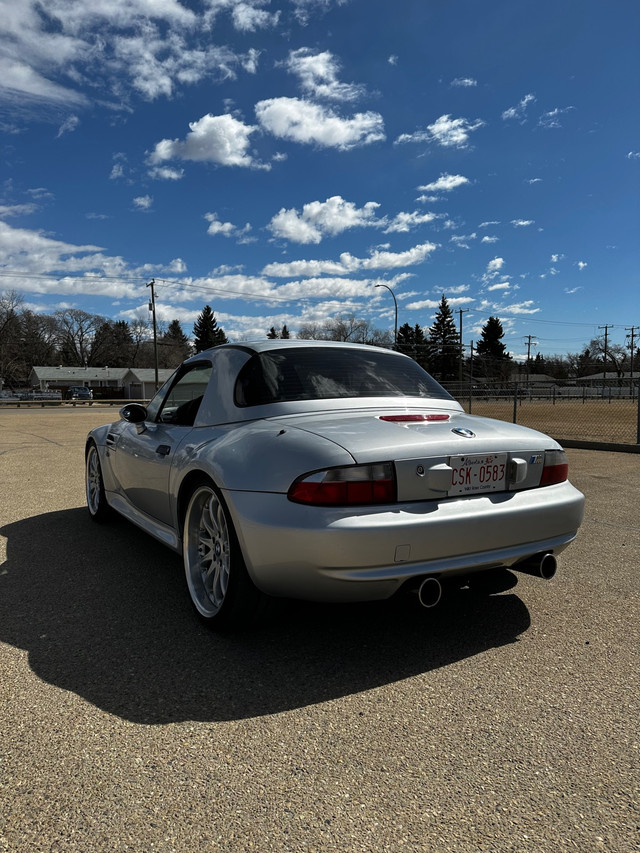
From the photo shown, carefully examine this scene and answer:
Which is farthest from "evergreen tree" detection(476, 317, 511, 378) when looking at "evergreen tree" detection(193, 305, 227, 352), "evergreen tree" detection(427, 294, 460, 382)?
"evergreen tree" detection(193, 305, 227, 352)

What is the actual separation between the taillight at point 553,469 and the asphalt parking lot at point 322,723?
30.2 inches

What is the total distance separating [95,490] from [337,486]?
3.74 meters

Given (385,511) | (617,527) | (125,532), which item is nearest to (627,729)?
(385,511)

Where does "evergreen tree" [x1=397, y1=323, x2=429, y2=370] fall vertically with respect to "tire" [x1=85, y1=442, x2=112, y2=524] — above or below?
above

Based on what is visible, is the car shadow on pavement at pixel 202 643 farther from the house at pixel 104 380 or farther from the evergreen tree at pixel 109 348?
the evergreen tree at pixel 109 348

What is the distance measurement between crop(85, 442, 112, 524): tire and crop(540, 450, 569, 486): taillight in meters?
3.78

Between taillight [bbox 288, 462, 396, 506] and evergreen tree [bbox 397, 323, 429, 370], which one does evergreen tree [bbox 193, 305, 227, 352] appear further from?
taillight [bbox 288, 462, 396, 506]

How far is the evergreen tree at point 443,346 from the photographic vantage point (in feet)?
317

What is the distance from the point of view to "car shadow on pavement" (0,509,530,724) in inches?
95.9

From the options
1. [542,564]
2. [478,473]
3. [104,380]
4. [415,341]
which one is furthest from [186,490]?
[415,341]

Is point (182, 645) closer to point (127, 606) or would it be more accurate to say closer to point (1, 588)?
point (127, 606)

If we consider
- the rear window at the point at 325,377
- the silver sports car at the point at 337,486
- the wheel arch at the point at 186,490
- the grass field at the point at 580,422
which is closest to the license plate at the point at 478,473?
the silver sports car at the point at 337,486

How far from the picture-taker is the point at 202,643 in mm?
2922

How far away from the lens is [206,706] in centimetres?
235
